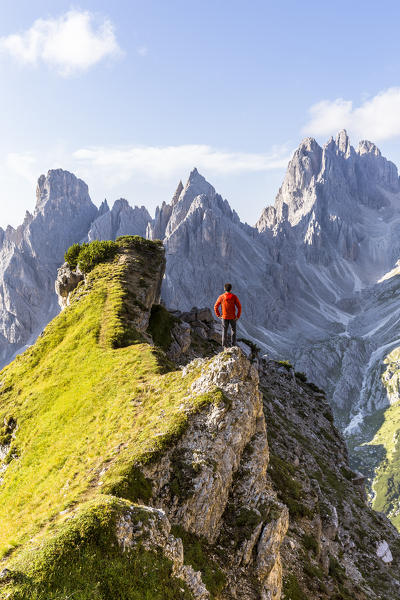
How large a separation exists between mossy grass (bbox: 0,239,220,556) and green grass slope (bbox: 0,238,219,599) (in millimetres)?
70

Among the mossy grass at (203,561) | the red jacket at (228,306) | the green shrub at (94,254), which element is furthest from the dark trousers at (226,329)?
the green shrub at (94,254)

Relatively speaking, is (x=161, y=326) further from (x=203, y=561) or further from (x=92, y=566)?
(x=92, y=566)

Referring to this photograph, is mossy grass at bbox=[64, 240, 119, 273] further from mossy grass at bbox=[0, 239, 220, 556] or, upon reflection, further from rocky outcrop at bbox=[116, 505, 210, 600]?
rocky outcrop at bbox=[116, 505, 210, 600]

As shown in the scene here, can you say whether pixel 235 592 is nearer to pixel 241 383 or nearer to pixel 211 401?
pixel 211 401

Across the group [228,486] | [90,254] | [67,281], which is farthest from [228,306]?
[67,281]

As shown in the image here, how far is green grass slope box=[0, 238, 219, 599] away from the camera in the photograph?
1408cm

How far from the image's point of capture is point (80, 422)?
23.3 m

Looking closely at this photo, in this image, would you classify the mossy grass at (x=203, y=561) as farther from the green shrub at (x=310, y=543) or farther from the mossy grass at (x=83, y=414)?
the green shrub at (x=310, y=543)

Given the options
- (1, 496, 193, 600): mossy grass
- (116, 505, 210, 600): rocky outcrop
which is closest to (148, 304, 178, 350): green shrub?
(116, 505, 210, 600): rocky outcrop

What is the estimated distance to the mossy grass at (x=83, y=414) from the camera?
1566 cm

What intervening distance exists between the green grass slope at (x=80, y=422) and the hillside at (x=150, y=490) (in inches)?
3.6

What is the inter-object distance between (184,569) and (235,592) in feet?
10.3

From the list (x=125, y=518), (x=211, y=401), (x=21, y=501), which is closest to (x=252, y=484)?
(x=211, y=401)

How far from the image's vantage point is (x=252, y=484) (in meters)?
17.7
